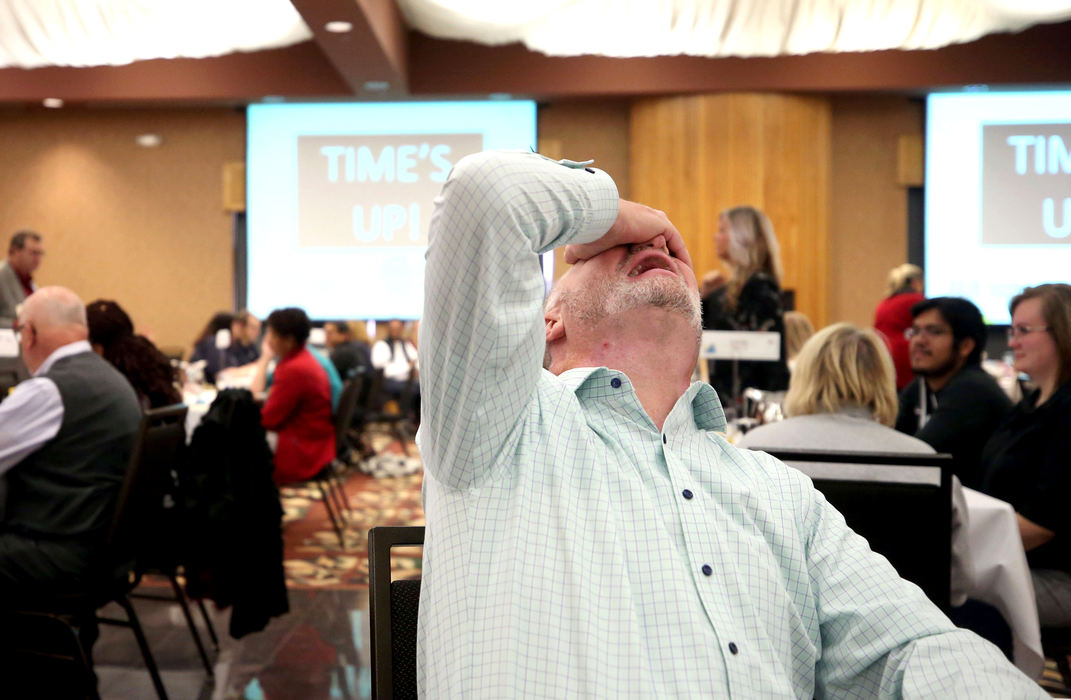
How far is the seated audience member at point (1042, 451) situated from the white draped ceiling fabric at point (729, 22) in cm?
568

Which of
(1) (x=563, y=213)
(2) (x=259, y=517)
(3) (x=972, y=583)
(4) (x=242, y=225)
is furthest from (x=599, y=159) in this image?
(1) (x=563, y=213)

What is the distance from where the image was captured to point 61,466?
2.45 meters

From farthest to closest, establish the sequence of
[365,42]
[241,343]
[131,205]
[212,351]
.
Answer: [131,205]
[241,343]
[212,351]
[365,42]

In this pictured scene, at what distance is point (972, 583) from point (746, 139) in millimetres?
6643

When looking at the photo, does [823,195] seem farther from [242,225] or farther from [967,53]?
[242,225]

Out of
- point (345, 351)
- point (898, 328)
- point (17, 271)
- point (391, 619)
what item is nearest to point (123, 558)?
point (391, 619)

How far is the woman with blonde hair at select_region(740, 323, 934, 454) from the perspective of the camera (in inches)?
83.9

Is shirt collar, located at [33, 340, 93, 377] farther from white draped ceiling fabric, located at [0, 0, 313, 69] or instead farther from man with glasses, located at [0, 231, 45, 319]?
white draped ceiling fabric, located at [0, 0, 313, 69]

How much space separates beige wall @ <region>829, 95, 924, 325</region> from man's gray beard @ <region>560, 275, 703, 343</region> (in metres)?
8.27

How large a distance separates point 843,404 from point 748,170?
20.8 ft

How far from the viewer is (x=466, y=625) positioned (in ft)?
3.09

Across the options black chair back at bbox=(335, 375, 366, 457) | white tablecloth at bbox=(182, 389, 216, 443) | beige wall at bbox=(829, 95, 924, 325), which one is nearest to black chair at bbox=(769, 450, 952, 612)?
white tablecloth at bbox=(182, 389, 216, 443)

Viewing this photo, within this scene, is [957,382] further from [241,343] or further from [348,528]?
[241,343]

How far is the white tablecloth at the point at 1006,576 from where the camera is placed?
2059mm
